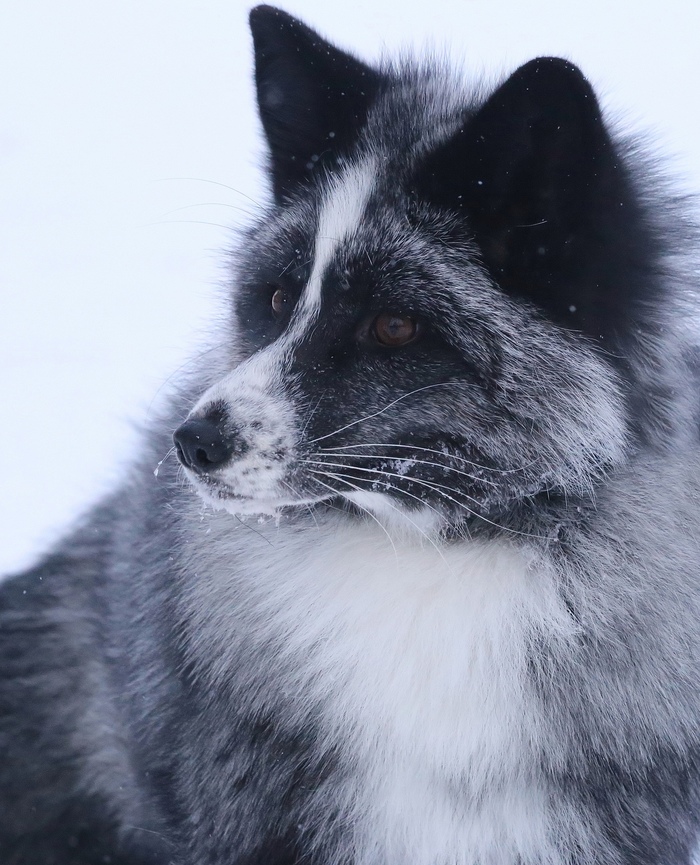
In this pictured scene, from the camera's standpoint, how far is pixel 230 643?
243 cm

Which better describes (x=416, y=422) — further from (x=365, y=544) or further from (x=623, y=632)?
(x=623, y=632)

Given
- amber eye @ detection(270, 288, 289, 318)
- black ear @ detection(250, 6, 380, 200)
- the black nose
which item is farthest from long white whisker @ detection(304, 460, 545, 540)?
black ear @ detection(250, 6, 380, 200)

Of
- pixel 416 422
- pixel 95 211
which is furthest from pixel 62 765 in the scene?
pixel 95 211

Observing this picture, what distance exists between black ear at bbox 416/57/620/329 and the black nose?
0.75m

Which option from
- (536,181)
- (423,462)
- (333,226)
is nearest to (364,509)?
(423,462)

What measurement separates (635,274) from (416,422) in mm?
621

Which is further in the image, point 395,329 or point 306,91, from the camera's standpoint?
point 306,91

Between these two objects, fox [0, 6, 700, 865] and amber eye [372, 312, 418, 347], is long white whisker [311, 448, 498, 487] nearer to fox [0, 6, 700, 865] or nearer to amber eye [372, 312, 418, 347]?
fox [0, 6, 700, 865]

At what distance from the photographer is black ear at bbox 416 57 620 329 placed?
1.98 m

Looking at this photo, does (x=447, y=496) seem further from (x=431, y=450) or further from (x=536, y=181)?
(x=536, y=181)

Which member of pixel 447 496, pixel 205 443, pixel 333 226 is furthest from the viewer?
pixel 333 226

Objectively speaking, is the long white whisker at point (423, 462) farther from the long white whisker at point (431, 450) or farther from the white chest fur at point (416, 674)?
the white chest fur at point (416, 674)

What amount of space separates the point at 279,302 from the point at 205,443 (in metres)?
0.59

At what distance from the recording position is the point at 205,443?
6.58ft
